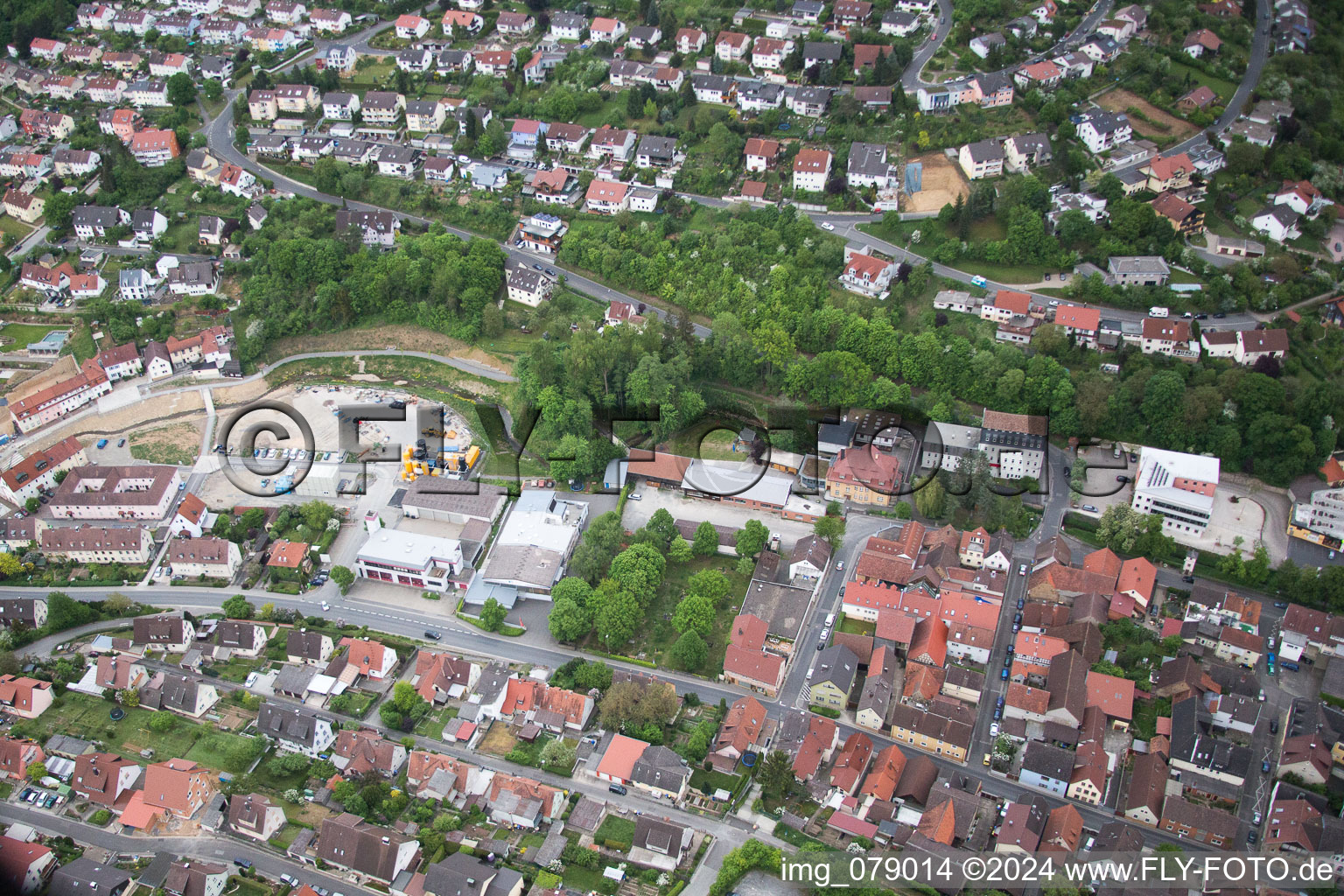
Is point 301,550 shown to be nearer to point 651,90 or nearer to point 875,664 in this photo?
point 875,664

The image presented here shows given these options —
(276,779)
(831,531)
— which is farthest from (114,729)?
(831,531)

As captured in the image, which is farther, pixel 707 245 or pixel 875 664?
pixel 707 245

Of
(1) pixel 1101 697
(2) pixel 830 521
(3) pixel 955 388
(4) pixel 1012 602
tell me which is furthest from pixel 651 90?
(1) pixel 1101 697

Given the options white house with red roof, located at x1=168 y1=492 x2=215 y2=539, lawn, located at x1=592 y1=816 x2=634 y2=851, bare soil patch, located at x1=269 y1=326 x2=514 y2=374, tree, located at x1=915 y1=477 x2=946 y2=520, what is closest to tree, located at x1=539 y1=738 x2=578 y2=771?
lawn, located at x1=592 y1=816 x2=634 y2=851

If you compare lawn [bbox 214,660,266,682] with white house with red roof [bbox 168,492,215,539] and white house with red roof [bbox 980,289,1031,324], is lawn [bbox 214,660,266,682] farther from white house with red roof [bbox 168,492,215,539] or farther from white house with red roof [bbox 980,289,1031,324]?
white house with red roof [bbox 980,289,1031,324]

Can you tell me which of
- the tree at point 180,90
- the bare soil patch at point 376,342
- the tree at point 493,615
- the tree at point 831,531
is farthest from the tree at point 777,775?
the tree at point 180,90

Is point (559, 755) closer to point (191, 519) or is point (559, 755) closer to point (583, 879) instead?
point (583, 879)
